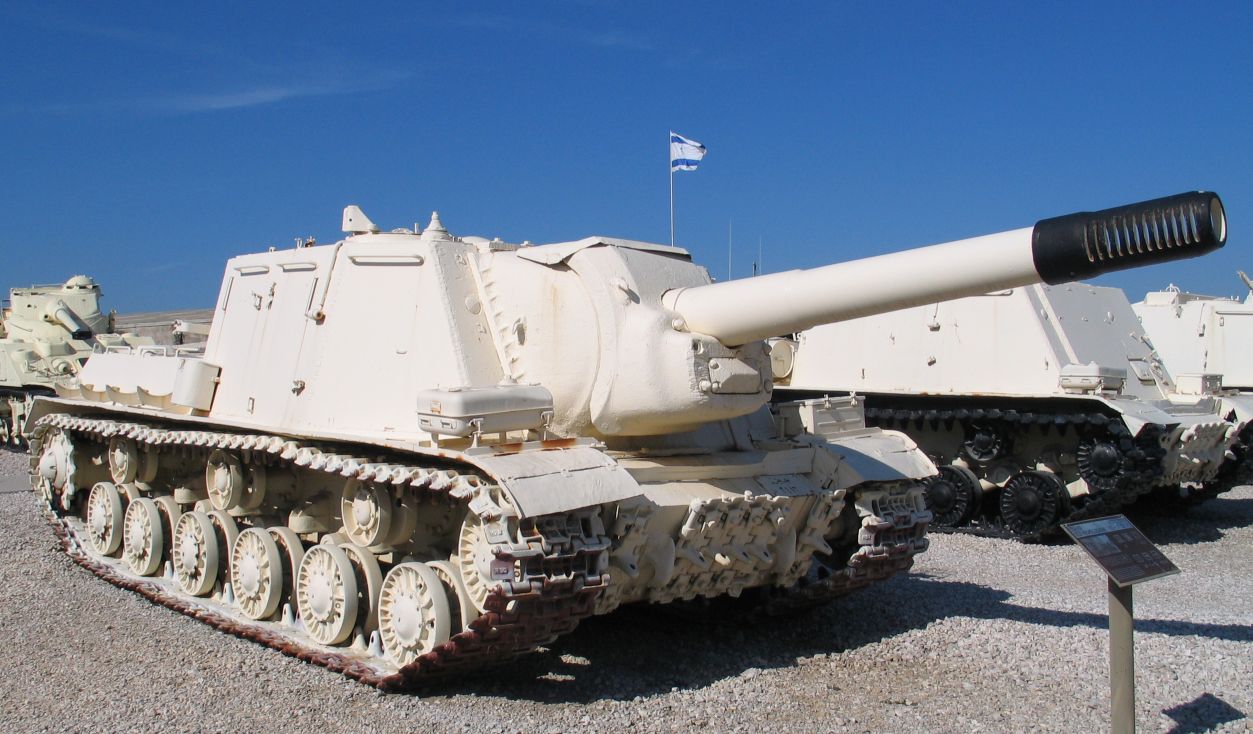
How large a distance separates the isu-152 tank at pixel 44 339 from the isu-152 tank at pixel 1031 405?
1415 centimetres

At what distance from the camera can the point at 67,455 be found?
11539 mm

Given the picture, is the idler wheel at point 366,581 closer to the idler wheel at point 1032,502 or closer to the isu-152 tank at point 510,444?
the isu-152 tank at point 510,444

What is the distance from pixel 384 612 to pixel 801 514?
2.87m

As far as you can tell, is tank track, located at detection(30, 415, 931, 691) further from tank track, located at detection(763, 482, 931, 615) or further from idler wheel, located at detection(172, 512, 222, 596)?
idler wheel, located at detection(172, 512, 222, 596)

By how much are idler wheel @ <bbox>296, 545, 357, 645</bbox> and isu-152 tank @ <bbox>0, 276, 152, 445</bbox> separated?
1453 centimetres

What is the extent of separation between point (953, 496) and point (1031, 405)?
54.9 inches

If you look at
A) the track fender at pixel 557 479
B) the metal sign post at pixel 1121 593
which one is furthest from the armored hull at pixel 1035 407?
the track fender at pixel 557 479

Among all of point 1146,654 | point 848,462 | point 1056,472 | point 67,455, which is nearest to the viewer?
point 1146,654

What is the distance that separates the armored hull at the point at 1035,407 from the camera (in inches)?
508

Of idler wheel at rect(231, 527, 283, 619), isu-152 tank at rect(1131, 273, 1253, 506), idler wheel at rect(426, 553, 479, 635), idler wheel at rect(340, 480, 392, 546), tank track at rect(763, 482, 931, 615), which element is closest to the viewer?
idler wheel at rect(426, 553, 479, 635)

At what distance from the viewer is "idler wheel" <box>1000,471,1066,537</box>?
1313cm

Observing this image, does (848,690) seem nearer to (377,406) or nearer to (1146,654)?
(1146,654)

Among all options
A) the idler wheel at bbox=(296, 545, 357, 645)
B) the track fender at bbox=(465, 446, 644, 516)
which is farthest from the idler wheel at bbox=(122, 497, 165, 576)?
the track fender at bbox=(465, 446, 644, 516)

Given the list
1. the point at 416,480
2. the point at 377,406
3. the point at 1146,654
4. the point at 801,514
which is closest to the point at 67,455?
the point at 377,406
